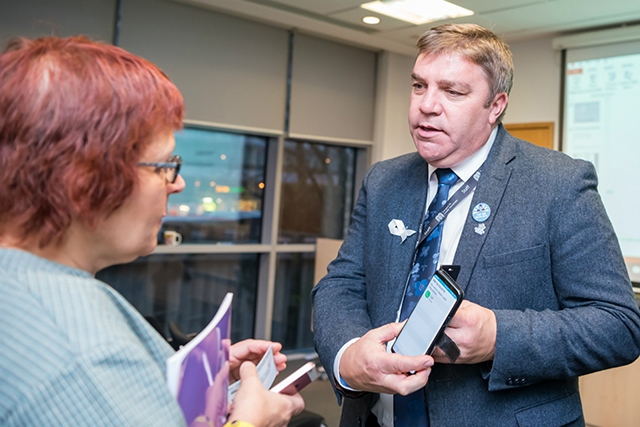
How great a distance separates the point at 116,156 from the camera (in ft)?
2.66

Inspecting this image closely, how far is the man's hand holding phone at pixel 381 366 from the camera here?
1.15 m

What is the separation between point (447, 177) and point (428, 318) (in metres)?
0.51

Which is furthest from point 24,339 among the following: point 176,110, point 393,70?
point 393,70

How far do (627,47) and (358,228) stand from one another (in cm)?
416

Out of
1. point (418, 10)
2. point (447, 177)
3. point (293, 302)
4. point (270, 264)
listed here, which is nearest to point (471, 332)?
point (447, 177)

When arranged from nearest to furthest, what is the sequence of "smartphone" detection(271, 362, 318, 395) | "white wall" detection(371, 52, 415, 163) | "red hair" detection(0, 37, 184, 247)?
"red hair" detection(0, 37, 184, 247), "smartphone" detection(271, 362, 318, 395), "white wall" detection(371, 52, 415, 163)

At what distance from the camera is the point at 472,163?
1.52 metres

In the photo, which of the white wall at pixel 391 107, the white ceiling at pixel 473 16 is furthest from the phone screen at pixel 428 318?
the white wall at pixel 391 107

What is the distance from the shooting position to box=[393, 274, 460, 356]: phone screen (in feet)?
3.62

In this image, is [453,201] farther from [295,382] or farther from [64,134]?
[64,134]

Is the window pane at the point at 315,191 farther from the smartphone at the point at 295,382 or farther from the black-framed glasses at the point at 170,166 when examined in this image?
the black-framed glasses at the point at 170,166

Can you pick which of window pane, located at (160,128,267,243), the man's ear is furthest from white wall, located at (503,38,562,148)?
the man's ear

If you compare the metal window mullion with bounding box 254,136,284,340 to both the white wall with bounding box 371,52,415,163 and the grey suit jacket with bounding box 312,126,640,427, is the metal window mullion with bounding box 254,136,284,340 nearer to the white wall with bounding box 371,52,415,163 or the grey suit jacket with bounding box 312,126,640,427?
the white wall with bounding box 371,52,415,163

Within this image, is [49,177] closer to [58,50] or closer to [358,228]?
[58,50]
